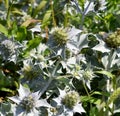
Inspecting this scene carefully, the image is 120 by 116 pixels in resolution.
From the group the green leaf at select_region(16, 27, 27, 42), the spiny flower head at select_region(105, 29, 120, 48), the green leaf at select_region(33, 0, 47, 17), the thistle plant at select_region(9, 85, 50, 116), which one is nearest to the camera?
the thistle plant at select_region(9, 85, 50, 116)

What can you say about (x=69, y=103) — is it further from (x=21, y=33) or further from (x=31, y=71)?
(x=21, y=33)

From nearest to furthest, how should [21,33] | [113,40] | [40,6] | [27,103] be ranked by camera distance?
1. [27,103]
2. [113,40]
3. [21,33]
4. [40,6]

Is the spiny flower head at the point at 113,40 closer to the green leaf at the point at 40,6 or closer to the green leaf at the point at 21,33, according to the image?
the green leaf at the point at 21,33

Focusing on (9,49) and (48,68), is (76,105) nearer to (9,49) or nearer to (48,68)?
(48,68)

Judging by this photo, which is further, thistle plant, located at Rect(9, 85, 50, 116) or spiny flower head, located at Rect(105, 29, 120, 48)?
spiny flower head, located at Rect(105, 29, 120, 48)

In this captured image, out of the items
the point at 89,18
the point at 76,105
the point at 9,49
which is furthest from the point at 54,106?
the point at 89,18

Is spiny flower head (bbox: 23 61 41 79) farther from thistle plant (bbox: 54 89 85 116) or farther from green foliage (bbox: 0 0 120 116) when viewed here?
thistle plant (bbox: 54 89 85 116)

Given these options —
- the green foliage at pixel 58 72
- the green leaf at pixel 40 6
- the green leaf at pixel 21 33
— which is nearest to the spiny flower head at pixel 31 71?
the green foliage at pixel 58 72

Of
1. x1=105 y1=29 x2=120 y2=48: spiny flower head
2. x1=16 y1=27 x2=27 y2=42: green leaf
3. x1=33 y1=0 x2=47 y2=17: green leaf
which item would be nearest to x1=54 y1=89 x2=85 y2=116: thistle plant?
x1=105 y1=29 x2=120 y2=48: spiny flower head

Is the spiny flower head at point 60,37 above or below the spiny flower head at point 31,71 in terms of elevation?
above

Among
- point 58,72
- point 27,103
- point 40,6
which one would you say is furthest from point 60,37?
point 40,6

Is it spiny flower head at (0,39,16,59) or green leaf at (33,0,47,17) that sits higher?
green leaf at (33,0,47,17)
